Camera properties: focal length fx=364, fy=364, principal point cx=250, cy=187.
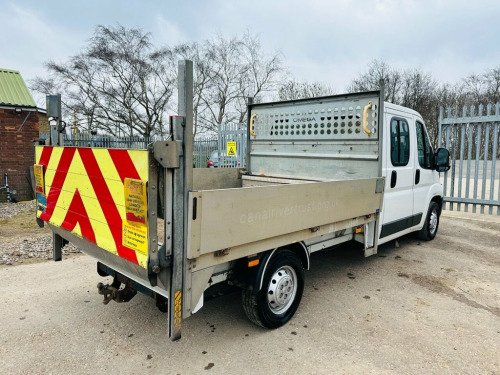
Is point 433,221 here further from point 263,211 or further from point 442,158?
point 263,211

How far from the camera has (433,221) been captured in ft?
21.5

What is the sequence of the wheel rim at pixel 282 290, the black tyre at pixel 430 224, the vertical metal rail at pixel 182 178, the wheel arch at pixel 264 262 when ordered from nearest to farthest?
the vertical metal rail at pixel 182 178 → the wheel arch at pixel 264 262 → the wheel rim at pixel 282 290 → the black tyre at pixel 430 224

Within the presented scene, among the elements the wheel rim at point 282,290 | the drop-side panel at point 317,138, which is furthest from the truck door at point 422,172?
the wheel rim at point 282,290

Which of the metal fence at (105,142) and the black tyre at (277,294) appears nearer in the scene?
the black tyre at (277,294)

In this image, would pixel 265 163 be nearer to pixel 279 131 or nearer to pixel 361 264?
pixel 279 131

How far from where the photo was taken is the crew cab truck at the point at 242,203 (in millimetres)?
2445

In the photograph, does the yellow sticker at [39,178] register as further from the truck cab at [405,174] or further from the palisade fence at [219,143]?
the palisade fence at [219,143]

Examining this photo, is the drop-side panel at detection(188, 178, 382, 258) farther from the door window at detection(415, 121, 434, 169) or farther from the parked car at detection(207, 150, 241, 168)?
the parked car at detection(207, 150, 241, 168)

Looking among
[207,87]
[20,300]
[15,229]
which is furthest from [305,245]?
[207,87]

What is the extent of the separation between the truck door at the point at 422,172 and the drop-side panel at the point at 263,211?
6.73 feet

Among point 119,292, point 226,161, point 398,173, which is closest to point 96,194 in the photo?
point 119,292

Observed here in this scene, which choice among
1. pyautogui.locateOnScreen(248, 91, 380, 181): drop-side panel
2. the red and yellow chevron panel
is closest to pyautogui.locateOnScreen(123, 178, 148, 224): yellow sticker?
the red and yellow chevron panel

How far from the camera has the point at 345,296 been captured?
418 centimetres

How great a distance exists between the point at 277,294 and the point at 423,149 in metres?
3.69
